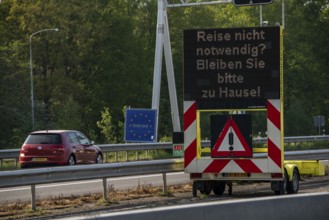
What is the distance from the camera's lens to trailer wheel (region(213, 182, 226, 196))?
19453 mm

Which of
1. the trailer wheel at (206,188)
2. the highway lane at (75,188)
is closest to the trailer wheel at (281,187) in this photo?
the trailer wheel at (206,188)

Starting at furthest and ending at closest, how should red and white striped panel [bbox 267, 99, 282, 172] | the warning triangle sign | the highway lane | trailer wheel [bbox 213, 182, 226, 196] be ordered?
the highway lane
trailer wheel [bbox 213, 182, 226, 196]
the warning triangle sign
red and white striped panel [bbox 267, 99, 282, 172]

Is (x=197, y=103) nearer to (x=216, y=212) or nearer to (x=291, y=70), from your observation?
(x=216, y=212)

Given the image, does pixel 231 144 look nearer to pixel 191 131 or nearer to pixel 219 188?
pixel 191 131

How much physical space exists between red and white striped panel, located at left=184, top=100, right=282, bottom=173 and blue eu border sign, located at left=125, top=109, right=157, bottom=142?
18.0 m

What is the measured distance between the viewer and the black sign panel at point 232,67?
1850 cm

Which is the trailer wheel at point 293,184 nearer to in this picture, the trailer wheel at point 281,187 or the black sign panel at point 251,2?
the trailer wheel at point 281,187

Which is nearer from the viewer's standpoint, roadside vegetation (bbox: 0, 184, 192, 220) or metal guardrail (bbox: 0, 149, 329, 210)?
roadside vegetation (bbox: 0, 184, 192, 220)

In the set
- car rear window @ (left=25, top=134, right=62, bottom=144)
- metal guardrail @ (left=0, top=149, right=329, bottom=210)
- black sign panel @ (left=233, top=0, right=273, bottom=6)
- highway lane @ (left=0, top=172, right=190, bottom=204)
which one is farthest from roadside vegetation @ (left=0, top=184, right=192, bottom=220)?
black sign panel @ (left=233, top=0, right=273, bottom=6)

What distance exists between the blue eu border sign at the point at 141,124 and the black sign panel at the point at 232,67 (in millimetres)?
17959

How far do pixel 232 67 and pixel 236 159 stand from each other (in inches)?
68.6

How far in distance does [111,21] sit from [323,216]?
213 ft

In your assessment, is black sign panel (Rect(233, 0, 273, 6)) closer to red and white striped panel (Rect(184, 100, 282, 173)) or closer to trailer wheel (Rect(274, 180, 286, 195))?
red and white striped panel (Rect(184, 100, 282, 173))

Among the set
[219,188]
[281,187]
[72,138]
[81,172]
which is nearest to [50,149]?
[72,138]
